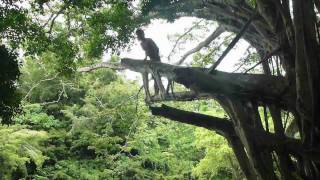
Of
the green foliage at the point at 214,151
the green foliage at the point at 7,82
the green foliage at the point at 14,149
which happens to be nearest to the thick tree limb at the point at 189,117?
the green foliage at the point at 7,82

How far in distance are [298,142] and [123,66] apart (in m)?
3.17

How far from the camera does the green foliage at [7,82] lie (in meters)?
5.12

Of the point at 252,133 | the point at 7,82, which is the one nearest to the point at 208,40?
the point at 252,133

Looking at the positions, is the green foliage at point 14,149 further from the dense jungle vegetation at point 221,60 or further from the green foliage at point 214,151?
the green foliage at point 214,151

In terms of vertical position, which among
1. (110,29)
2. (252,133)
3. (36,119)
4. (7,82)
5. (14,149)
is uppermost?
(110,29)

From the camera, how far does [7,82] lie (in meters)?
5.19

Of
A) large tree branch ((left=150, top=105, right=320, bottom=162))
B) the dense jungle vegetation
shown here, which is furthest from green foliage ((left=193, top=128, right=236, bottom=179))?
large tree branch ((left=150, top=105, right=320, bottom=162))

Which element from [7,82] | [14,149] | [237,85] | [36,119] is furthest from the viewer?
[36,119]

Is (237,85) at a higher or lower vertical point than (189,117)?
higher

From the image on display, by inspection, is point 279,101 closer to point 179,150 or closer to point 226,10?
point 226,10

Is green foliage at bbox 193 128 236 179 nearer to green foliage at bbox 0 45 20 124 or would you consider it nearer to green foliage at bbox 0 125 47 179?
green foliage at bbox 0 125 47 179

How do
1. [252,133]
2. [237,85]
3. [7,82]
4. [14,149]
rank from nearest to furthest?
[7,82] → [237,85] → [252,133] → [14,149]

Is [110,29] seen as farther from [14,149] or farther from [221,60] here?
[14,149]

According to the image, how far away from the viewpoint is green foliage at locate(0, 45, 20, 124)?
16.8 ft
